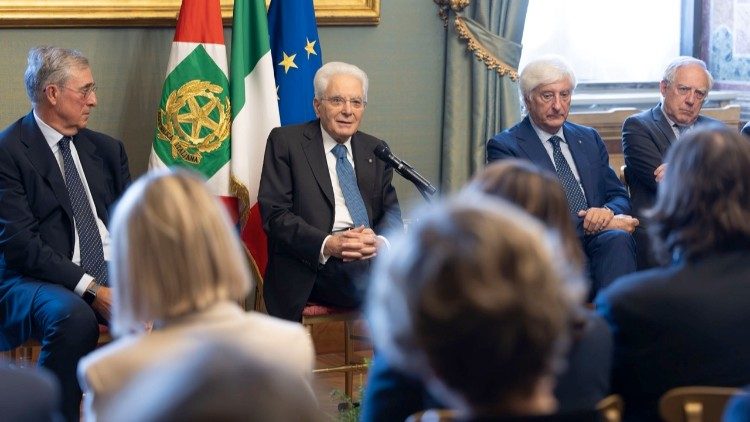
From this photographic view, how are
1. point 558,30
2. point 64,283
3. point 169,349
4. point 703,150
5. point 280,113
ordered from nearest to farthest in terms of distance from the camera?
point 169,349 < point 703,150 < point 64,283 < point 280,113 < point 558,30

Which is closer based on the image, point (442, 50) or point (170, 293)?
point (170, 293)

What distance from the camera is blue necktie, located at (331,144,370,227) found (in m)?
4.49

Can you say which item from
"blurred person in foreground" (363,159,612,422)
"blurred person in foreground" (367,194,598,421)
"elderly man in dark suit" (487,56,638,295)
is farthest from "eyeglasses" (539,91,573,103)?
"blurred person in foreground" (367,194,598,421)

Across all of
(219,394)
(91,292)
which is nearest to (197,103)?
(91,292)

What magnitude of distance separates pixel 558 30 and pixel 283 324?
4.51 m

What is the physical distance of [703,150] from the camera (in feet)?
8.04

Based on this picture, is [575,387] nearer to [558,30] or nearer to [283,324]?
[283,324]

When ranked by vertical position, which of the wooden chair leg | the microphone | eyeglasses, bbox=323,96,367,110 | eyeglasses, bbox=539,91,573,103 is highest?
eyeglasses, bbox=539,91,573,103

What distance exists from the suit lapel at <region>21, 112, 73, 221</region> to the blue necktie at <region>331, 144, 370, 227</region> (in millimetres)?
1078

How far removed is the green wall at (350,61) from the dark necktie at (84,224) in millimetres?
926

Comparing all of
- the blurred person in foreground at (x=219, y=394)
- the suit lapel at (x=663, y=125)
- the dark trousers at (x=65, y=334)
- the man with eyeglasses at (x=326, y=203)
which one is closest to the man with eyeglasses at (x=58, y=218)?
the dark trousers at (x=65, y=334)

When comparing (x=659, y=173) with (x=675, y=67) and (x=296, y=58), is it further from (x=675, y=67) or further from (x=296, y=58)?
(x=296, y=58)

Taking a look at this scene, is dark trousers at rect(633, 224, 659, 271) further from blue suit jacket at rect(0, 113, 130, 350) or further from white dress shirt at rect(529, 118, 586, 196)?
blue suit jacket at rect(0, 113, 130, 350)

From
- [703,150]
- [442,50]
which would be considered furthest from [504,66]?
[703,150]
